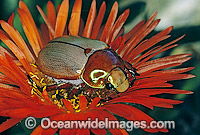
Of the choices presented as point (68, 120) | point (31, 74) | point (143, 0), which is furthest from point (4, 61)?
point (143, 0)

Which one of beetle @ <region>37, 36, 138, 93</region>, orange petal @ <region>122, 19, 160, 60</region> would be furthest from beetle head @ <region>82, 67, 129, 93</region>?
orange petal @ <region>122, 19, 160, 60</region>

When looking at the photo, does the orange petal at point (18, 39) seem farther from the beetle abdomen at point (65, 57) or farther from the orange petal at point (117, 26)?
the orange petal at point (117, 26)

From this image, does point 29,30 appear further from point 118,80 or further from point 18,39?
point 118,80

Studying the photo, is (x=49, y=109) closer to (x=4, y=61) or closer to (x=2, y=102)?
(x=2, y=102)

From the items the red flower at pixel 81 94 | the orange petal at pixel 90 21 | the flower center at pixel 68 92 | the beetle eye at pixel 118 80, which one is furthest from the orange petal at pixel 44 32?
the beetle eye at pixel 118 80

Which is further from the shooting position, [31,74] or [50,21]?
[50,21]

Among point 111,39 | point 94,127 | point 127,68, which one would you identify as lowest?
point 94,127
